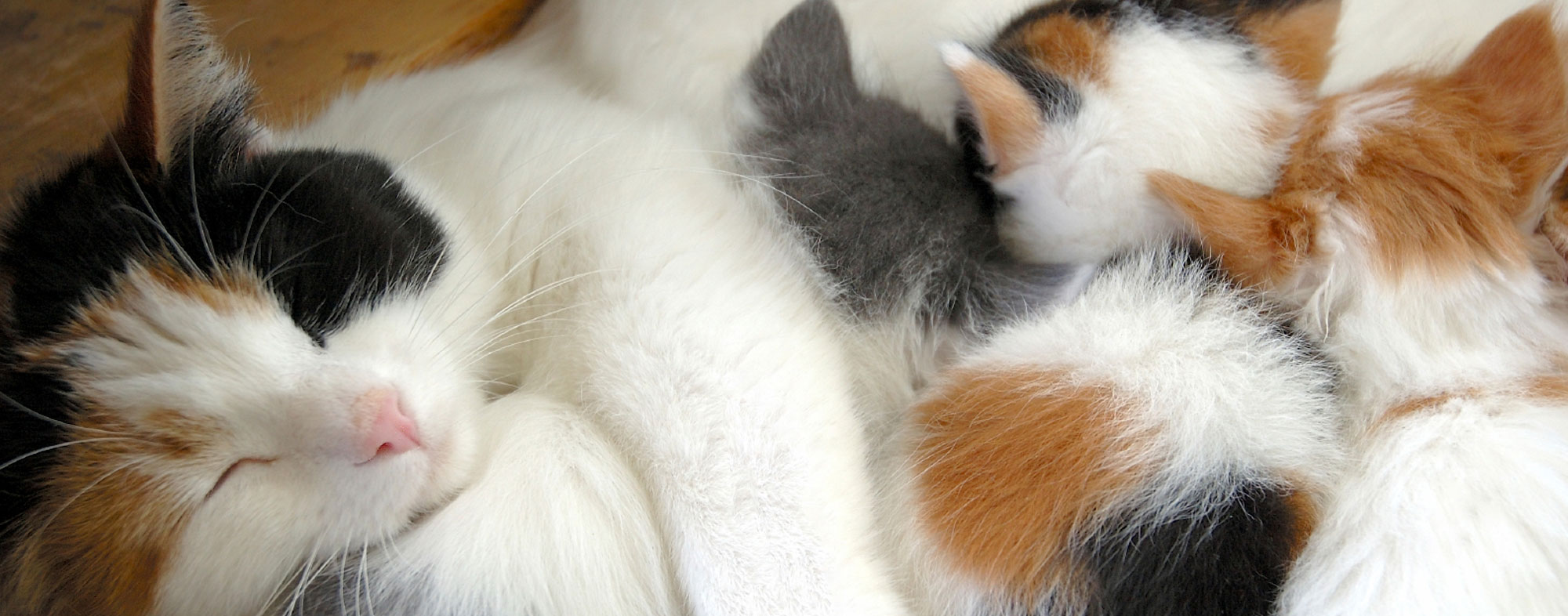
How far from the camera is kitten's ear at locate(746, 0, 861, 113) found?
1.12 m

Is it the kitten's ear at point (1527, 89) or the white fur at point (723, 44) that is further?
the white fur at point (723, 44)

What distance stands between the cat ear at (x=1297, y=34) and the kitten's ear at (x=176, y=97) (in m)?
1.06

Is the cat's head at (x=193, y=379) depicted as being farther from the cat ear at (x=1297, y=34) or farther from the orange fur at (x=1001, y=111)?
the cat ear at (x=1297, y=34)

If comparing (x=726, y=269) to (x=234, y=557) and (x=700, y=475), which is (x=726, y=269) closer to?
(x=700, y=475)

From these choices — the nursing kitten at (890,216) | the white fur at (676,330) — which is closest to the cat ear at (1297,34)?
the nursing kitten at (890,216)

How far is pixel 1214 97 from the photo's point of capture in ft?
3.33

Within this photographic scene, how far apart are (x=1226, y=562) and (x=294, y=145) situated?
1.03 m

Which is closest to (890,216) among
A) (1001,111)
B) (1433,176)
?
(1001,111)

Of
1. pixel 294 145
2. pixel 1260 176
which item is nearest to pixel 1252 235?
pixel 1260 176

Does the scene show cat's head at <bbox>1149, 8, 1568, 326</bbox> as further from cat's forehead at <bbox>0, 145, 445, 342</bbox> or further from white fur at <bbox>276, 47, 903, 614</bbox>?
cat's forehead at <bbox>0, 145, 445, 342</bbox>

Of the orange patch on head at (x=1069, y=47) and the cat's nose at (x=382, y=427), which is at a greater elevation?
the orange patch on head at (x=1069, y=47)

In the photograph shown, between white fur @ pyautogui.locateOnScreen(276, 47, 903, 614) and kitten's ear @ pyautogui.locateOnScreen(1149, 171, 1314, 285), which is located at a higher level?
kitten's ear @ pyautogui.locateOnScreen(1149, 171, 1314, 285)

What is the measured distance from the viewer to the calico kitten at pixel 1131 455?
835 mm

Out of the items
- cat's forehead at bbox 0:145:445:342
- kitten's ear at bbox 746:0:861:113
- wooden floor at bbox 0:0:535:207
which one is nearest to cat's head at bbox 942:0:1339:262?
kitten's ear at bbox 746:0:861:113
